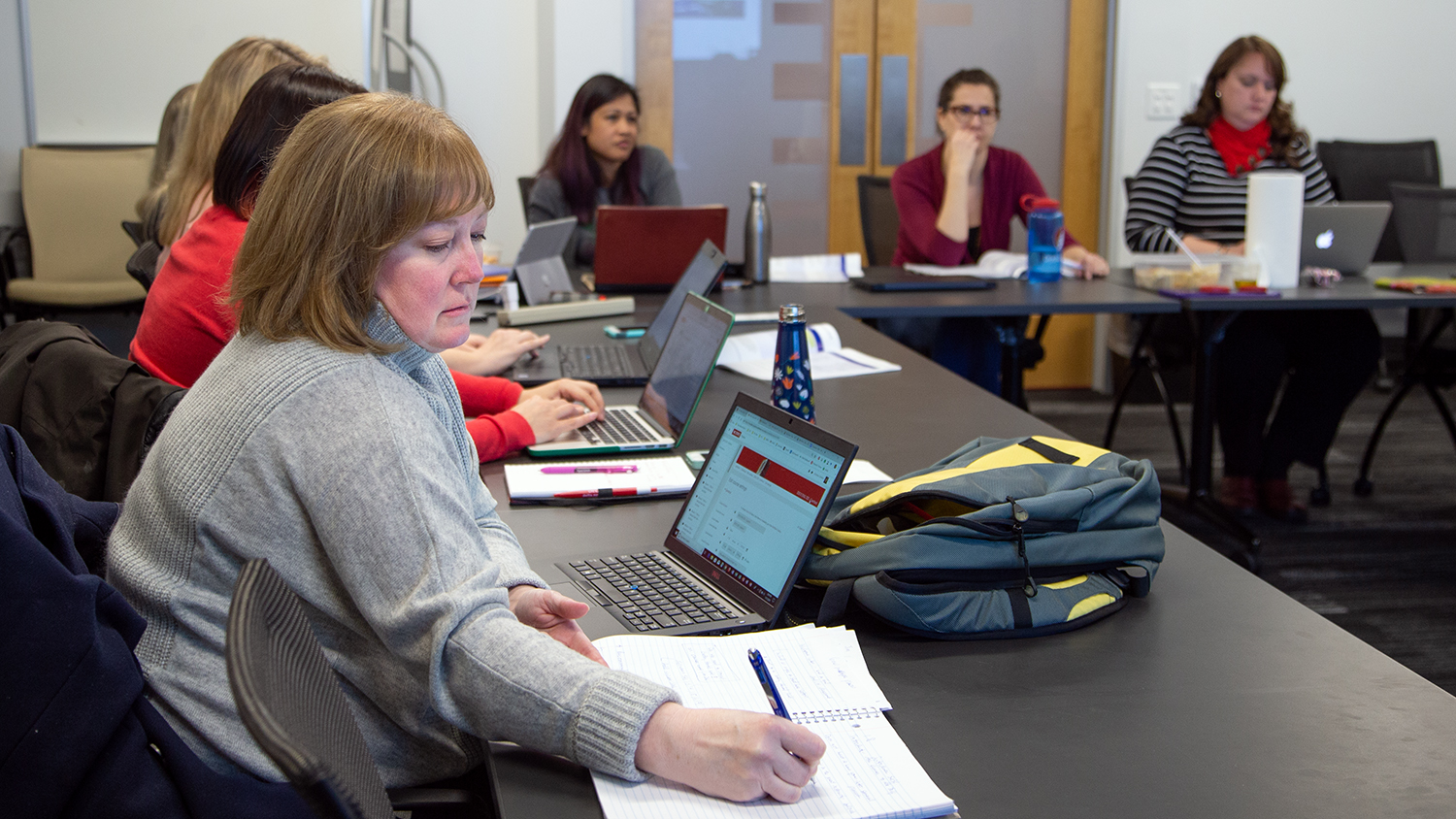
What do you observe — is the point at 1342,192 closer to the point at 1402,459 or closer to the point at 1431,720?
the point at 1402,459

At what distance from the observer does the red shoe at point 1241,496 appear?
11.8 feet

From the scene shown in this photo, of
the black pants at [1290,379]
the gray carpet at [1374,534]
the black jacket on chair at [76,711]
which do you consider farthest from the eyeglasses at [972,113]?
the black jacket on chair at [76,711]

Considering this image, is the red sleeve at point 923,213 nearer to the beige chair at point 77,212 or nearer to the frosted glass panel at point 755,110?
the frosted glass panel at point 755,110

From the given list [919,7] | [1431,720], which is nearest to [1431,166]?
[919,7]

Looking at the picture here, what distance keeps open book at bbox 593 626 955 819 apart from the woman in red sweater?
0.67m

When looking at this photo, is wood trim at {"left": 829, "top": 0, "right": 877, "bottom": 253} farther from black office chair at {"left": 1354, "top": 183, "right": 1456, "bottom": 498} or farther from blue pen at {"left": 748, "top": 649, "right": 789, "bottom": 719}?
blue pen at {"left": 748, "top": 649, "right": 789, "bottom": 719}

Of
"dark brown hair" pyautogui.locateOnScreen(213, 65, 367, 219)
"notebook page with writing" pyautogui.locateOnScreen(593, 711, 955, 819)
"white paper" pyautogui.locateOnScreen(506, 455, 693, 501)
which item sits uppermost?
"dark brown hair" pyautogui.locateOnScreen(213, 65, 367, 219)

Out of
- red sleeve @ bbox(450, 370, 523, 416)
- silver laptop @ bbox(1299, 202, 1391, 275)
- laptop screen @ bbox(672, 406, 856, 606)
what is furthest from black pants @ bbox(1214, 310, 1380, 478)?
laptop screen @ bbox(672, 406, 856, 606)

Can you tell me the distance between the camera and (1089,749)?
89cm

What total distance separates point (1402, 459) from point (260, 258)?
13.9 ft

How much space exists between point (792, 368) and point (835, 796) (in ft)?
2.98

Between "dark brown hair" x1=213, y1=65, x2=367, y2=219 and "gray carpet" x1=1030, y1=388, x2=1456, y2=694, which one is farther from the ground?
"dark brown hair" x1=213, y1=65, x2=367, y2=219

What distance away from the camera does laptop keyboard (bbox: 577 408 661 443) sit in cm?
174

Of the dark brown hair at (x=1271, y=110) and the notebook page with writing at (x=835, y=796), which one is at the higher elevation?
the dark brown hair at (x=1271, y=110)
